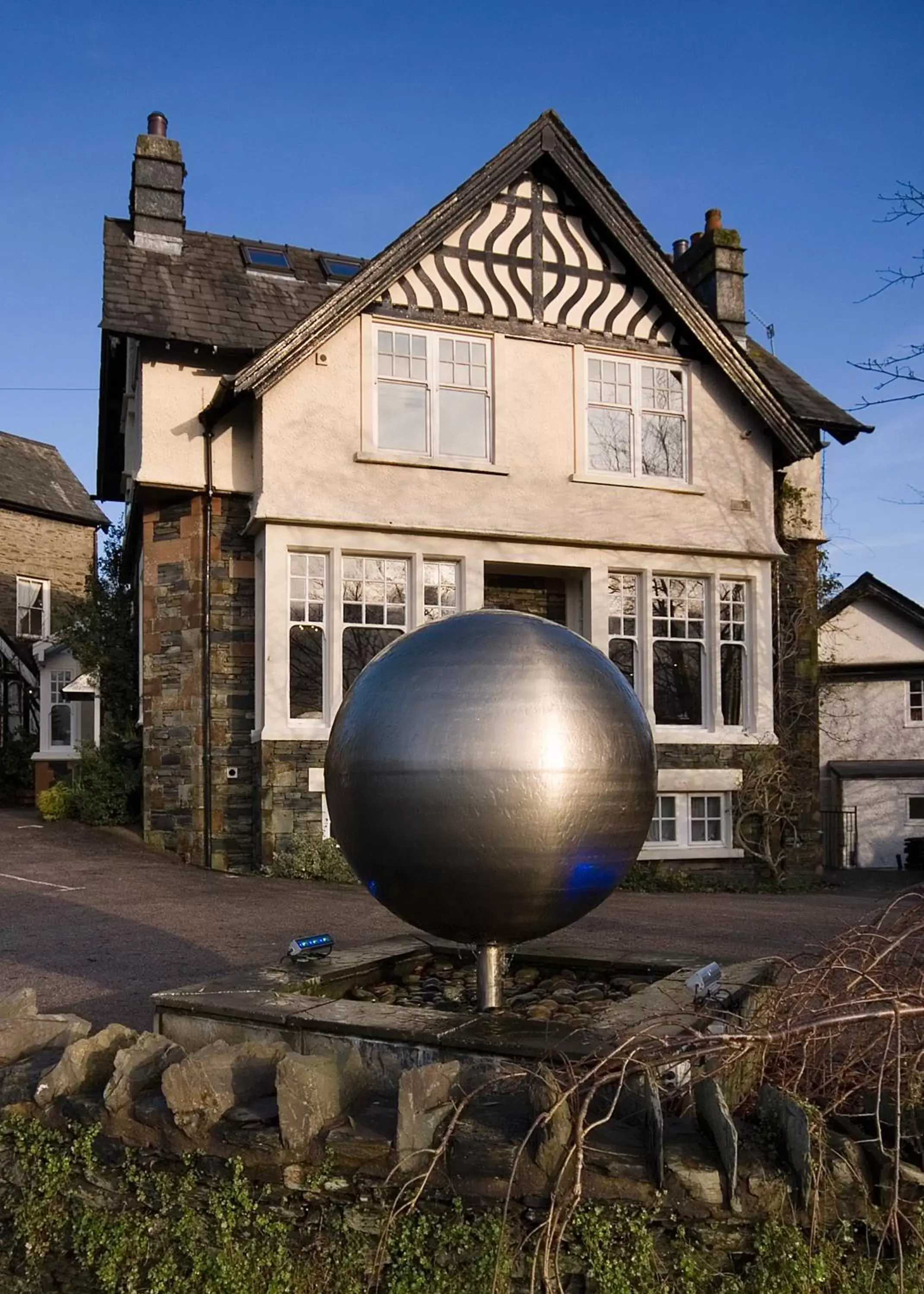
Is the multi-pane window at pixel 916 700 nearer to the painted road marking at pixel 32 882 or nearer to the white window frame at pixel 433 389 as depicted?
the white window frame at pixel 433 389

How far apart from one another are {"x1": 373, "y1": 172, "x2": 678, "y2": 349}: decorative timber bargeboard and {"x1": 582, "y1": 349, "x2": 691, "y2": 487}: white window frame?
277mm

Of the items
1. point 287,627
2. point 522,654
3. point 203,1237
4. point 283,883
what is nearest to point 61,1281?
point 203,1237

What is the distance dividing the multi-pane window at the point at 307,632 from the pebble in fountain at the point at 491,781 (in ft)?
32.8

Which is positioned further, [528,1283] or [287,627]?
[287,627]

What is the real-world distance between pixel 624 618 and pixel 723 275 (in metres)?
6.34

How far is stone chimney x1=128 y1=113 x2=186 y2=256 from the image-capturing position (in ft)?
56.9

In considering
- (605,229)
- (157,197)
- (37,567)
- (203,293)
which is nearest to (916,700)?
(605,229)

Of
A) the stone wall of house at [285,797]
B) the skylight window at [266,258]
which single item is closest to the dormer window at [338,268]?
the skylight window at [266,258]

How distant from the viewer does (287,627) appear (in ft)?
49.2

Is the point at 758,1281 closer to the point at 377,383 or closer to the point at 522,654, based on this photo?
the point at 522,654

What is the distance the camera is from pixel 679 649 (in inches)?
670

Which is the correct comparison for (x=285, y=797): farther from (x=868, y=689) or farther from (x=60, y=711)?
(x=868, y=689)

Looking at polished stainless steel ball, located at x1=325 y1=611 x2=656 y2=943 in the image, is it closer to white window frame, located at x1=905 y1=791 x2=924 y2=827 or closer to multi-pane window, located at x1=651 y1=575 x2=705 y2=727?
multi-pane window, located at x1=651 y1=575 x2=705 y2=727

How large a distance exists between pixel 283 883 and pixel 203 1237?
9712mm
